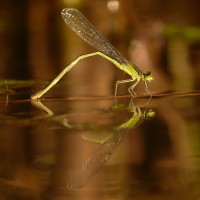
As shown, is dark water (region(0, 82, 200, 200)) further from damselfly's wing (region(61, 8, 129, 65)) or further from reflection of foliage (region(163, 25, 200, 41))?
reflection of foliage (region(163, 25, 200, 41))

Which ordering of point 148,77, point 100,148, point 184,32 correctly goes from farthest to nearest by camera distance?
point 184,32, point 148,77, point 100,148

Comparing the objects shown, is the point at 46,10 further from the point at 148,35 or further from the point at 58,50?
the point at 58,50

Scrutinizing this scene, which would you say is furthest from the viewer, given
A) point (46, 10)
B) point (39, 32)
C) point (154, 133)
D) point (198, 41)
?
point (46, 10)

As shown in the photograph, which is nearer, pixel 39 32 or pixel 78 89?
pixel 78 89

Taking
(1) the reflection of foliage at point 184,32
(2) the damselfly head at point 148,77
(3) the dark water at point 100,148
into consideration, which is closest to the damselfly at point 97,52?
(2) the damselfly head at point 148,77

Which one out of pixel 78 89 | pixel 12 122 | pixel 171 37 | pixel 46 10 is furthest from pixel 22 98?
pixel 46 10

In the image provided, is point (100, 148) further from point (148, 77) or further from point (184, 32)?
point (184, 32)

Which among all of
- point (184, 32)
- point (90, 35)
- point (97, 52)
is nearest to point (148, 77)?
point (97, 52)

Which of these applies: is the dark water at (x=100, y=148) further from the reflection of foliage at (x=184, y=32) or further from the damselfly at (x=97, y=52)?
the reflection of foliage at (x=184, y=32)
